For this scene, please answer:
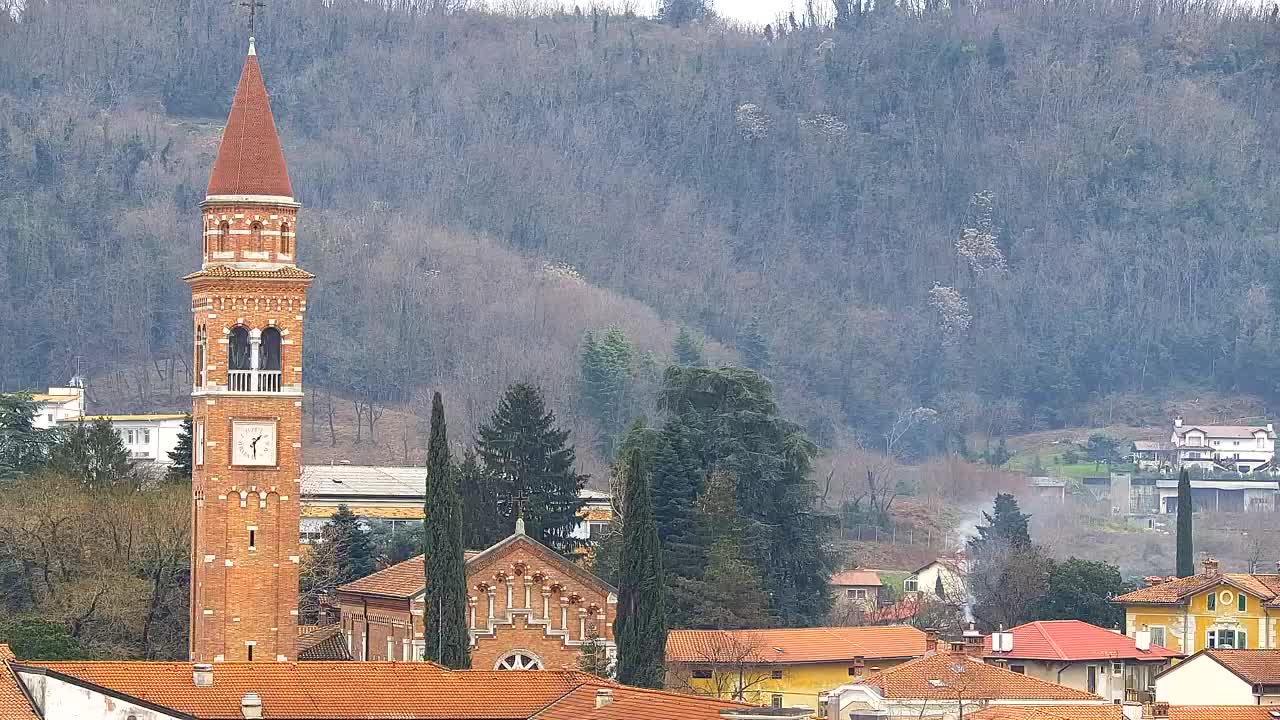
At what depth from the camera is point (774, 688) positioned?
3265 inches

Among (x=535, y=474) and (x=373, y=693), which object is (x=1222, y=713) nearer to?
(x=373, y=693)

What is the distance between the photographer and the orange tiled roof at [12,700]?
4981cm

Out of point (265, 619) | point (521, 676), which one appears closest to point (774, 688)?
point (265, 619)

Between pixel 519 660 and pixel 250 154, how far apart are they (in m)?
14.0

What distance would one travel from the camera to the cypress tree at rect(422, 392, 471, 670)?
7338 centimetres

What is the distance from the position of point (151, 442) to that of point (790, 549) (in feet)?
181

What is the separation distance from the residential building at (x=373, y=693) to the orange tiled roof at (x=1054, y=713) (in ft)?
27.4

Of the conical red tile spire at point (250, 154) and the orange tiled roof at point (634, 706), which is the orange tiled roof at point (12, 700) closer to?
the orange tiled roof at point (634, 706)

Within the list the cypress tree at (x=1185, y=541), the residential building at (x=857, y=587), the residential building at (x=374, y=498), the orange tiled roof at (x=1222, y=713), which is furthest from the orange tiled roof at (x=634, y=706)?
the residential building at (x=857, y=587)

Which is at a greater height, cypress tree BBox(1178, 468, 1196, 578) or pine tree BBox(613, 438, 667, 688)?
cypress tree BBox(1178, 468, 1196, 578)

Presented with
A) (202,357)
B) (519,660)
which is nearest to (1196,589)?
(519,660)

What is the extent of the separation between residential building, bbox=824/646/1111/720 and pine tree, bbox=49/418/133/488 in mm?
23503

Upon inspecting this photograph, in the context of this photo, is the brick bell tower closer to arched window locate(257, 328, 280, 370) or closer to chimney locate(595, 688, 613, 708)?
arched window locate(257, 328, 280, 370)

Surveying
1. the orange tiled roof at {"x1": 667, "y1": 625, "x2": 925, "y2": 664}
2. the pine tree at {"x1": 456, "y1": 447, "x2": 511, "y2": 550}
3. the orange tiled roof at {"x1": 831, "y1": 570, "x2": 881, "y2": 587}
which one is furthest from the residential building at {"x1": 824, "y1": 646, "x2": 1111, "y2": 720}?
the orange tiled roof at {"x1": 831, "y1": 570, "x2": 881, "y2": 587}
